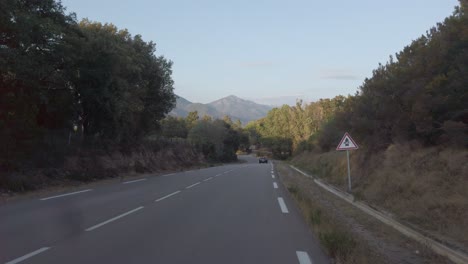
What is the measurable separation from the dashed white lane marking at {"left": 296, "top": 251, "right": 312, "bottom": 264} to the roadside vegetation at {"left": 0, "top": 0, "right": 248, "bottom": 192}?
14.2 metres

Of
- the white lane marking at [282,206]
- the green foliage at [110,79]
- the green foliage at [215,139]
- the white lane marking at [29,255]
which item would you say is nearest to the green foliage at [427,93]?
the white lane marking at [282,206]

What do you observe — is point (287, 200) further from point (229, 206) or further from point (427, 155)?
point (427, 155)

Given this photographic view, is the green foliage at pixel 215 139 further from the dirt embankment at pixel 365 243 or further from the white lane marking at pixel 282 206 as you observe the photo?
the dirt embankment at pixel 365 243

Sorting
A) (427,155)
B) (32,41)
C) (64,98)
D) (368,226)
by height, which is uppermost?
(32,41)

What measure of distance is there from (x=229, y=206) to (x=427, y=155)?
688cm

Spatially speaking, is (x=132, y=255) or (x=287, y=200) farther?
(x=287, y=200)

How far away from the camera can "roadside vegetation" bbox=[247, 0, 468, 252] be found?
11.1 m

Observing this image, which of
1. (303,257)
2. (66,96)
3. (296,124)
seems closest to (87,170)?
(66,96)

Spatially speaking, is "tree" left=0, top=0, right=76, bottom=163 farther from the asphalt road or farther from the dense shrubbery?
the dense shrubbery

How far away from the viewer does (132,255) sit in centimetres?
731

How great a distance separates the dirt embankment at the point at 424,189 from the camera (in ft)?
32.0

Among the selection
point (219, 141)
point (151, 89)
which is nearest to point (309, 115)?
point (219, 141)

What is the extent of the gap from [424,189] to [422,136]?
484 cm

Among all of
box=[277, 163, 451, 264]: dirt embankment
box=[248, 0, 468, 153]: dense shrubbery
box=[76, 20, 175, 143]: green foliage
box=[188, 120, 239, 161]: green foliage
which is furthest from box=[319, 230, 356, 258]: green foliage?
box=[188, 120, 239, 161]: green foliage
